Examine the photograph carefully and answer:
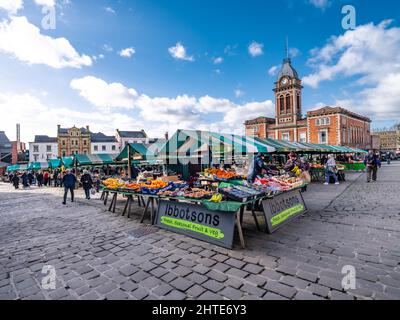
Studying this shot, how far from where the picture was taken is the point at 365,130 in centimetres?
5922

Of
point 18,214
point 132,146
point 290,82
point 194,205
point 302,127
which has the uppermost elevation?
point 290,82

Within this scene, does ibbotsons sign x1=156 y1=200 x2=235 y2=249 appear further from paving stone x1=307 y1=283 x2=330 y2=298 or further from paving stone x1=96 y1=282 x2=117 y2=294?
paving stone x1=96 y1=282 x2=117 y2=294

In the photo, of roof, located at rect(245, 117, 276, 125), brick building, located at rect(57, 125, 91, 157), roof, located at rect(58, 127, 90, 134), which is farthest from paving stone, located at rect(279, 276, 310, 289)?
roof, located at rect(58, 127, 90, 134)

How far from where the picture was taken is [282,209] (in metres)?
5.60

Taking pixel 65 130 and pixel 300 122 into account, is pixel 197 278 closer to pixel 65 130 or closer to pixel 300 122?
pixel 300 122

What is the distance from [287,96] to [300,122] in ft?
25.1

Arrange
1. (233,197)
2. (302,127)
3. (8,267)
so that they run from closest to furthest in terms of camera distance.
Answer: (8,267), (233,197), (302,127)

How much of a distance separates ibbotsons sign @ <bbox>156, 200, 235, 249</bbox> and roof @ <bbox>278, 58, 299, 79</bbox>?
188 ft

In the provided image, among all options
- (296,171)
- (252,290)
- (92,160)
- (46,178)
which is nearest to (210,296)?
(252,290)

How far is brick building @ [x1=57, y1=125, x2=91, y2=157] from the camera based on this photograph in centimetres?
5366

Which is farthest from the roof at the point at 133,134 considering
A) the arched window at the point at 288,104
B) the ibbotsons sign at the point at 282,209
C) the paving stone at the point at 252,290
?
the paving stone at the point at 252,290

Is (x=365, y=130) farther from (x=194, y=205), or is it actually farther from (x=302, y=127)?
(x=194, y=205)
